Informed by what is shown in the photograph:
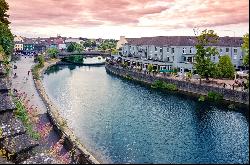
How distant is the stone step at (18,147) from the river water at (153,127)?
1010 cm

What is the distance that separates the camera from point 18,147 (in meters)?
28.5

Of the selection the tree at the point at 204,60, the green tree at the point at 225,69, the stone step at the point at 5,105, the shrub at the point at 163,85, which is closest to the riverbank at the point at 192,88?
the shrub at the point at 163,85

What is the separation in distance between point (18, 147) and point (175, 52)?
81.6 metres

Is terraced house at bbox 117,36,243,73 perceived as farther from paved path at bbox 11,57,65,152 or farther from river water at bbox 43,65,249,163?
paved path at bbox 11,57,65,152

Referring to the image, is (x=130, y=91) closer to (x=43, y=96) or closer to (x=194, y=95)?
(x=194, y=95)

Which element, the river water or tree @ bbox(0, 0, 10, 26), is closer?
the river water

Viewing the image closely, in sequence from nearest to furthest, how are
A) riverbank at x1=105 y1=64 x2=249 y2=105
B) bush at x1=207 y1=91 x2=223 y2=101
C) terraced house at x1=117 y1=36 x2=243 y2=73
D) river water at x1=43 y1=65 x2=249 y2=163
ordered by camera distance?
1. river water at x1=43 y1=65 x2=249 y2=163
2. riverbank at x1=105 y1=64 x2=249 y2=105
3. bush at x1=207 y1=91 x2=223 y2=101
4. terraced house at x1=117 y1=36 x2=243 y2=73

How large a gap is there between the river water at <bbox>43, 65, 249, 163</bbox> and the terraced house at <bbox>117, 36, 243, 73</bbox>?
23412mm

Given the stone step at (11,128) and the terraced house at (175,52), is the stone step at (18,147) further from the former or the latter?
the terraced house at (175,52)

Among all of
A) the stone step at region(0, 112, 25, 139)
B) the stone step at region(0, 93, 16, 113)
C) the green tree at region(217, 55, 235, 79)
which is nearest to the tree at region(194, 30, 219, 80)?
the green tree at region(217, 55, 235, 79)

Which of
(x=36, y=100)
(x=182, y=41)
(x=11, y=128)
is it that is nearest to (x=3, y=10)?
(x=36, y=100)

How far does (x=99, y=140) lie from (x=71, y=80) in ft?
218

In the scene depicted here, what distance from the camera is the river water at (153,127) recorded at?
130ft

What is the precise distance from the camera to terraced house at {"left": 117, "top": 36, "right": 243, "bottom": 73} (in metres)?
97.4
